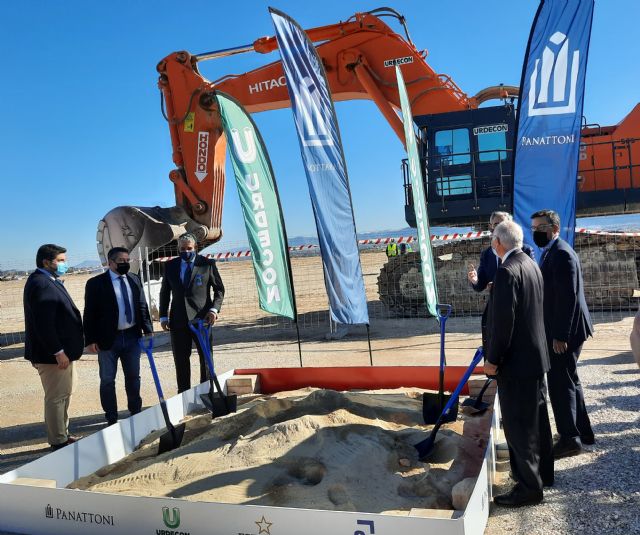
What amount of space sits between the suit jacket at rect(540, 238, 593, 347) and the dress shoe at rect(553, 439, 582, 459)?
706 millimetres

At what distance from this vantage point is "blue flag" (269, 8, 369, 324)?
619 centimetres

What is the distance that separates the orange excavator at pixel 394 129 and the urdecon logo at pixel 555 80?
15.1 ft

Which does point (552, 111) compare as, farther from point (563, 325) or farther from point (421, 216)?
point (563, 325)

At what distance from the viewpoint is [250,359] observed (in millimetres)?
9031

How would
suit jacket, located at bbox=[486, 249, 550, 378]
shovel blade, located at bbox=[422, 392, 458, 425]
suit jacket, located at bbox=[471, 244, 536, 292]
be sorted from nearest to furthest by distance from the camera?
1. suit jacket, located at bbox=[486, 249, 550, 378]
2. shovel blade, located at bbox=[422, 392, 458, 425]
3. suit jacket, located at bbox=[471, 244, 536, 292]

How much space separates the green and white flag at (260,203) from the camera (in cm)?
671

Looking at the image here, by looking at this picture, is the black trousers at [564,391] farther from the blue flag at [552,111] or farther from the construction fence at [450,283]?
the construction fence at [450,283]

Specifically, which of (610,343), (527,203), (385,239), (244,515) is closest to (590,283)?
(610,343)

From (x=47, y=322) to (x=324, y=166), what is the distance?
307cm

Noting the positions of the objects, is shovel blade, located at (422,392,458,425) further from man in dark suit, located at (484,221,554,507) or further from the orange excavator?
the orange excavator

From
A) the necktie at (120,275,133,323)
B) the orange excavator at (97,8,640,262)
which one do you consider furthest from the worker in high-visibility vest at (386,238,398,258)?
the necktie at (120,275,133,323)

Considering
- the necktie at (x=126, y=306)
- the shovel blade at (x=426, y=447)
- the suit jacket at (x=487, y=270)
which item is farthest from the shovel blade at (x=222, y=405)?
the suit jacket at (x=487, y=270)

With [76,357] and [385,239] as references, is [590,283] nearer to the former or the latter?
[385,239]

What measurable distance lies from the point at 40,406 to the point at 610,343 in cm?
758
